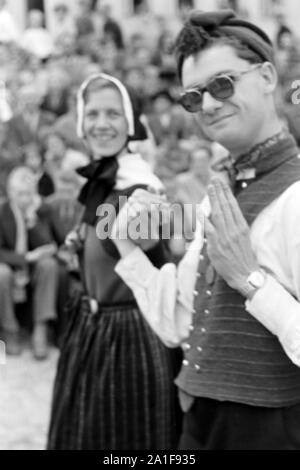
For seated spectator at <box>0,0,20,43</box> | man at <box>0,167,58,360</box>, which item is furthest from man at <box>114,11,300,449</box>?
seated spectator at <box>0,0,20,43</box>

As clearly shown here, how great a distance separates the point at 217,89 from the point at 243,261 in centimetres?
44

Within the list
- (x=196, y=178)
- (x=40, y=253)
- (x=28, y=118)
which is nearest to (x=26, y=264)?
(x=40, y=253)

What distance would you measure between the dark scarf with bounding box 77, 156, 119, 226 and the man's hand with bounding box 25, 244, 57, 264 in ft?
11.1

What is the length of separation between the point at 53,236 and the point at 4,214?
47 centimetres

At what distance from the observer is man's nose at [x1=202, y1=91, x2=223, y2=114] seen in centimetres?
216

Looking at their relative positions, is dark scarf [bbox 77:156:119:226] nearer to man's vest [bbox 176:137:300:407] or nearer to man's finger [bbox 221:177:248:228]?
man's vest [bbox 176:137:300:407]

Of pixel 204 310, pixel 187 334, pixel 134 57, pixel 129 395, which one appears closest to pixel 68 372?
pixel 129 395

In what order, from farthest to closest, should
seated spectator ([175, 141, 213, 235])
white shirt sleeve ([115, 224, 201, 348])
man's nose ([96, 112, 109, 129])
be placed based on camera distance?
seated spectator ([175, 141, 213, 235]) → man's nose ([96, 112, 109, 129]) → white shirt sleeve ([115, 224, 201, 348])

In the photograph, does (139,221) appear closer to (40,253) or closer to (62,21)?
(40,253)

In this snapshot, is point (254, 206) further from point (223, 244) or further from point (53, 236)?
point (53, 236)

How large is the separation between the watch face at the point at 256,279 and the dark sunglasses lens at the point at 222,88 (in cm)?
45

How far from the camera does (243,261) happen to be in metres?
2.04

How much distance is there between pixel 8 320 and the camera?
21.4 ft

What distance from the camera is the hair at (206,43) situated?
2.20 metres
